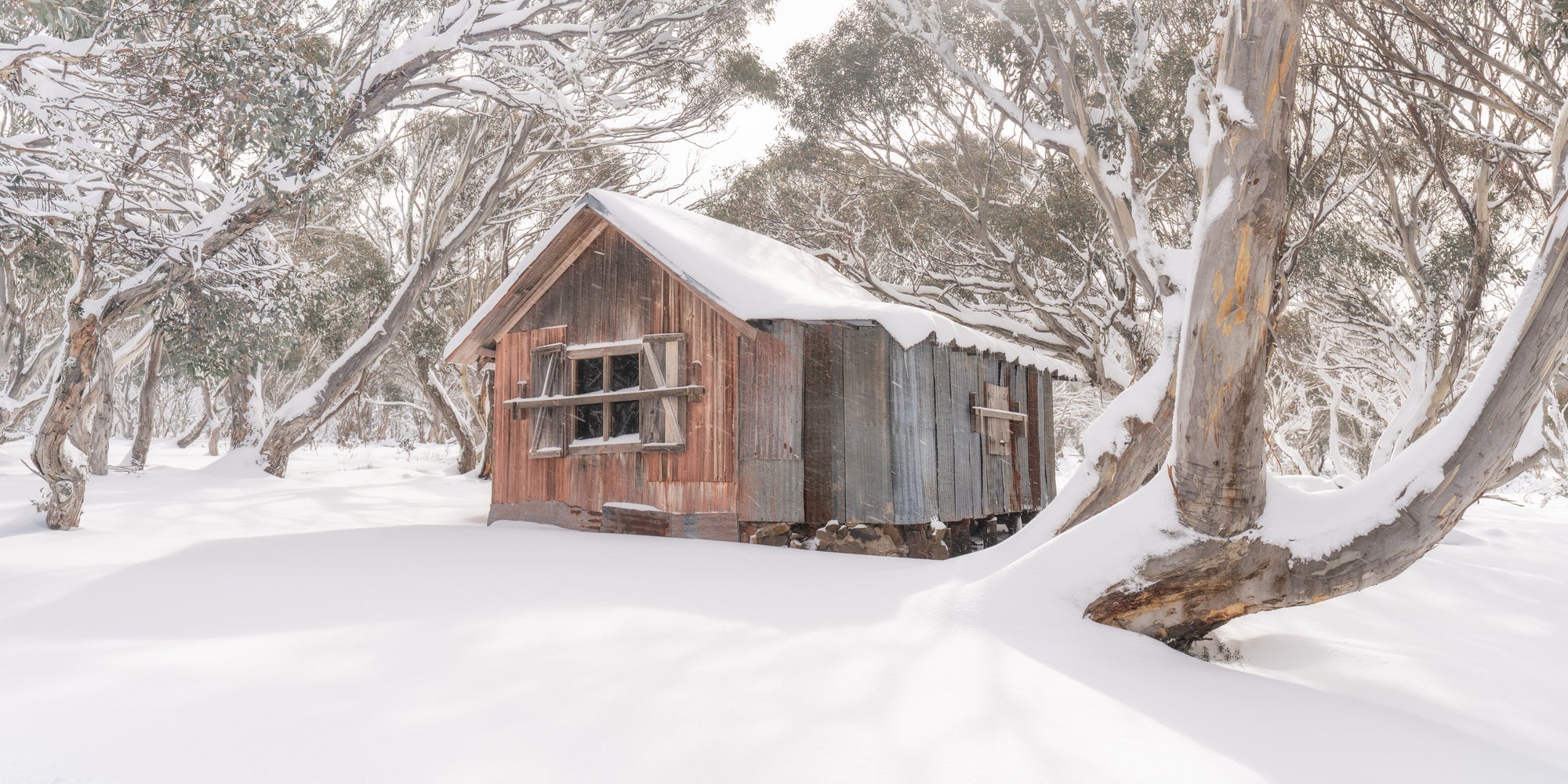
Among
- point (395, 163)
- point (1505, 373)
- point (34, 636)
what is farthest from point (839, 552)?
point (395, 163)

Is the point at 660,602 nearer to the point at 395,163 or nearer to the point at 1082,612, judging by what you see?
the point at 1082,612

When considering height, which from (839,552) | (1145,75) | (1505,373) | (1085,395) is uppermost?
(1145,75)

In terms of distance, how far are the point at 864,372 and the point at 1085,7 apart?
6.53 meters

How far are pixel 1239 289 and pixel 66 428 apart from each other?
1009 cm

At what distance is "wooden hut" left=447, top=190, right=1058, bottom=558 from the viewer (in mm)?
8508

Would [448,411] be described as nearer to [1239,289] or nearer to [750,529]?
[750,529]

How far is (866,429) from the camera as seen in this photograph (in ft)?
28.1

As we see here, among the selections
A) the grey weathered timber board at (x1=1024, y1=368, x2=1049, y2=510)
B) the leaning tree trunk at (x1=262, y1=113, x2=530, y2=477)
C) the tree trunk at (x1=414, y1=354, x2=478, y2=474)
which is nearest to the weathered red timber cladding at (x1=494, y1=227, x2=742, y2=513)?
the grey weathered timber board at (x1=1024, y1=368, x2=1049, y2=510)

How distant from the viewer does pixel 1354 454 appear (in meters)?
34.7

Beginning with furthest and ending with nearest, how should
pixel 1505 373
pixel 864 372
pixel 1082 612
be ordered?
pixel 864 372 < pixel 1082 612 < pixel 1505 373

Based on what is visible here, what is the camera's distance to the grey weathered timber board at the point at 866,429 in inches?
334

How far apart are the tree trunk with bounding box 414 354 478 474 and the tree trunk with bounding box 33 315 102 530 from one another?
12635 mm

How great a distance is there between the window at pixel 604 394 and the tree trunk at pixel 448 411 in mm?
11752

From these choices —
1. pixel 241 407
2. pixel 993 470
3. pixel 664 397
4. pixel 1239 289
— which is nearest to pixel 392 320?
pixel 241 407
